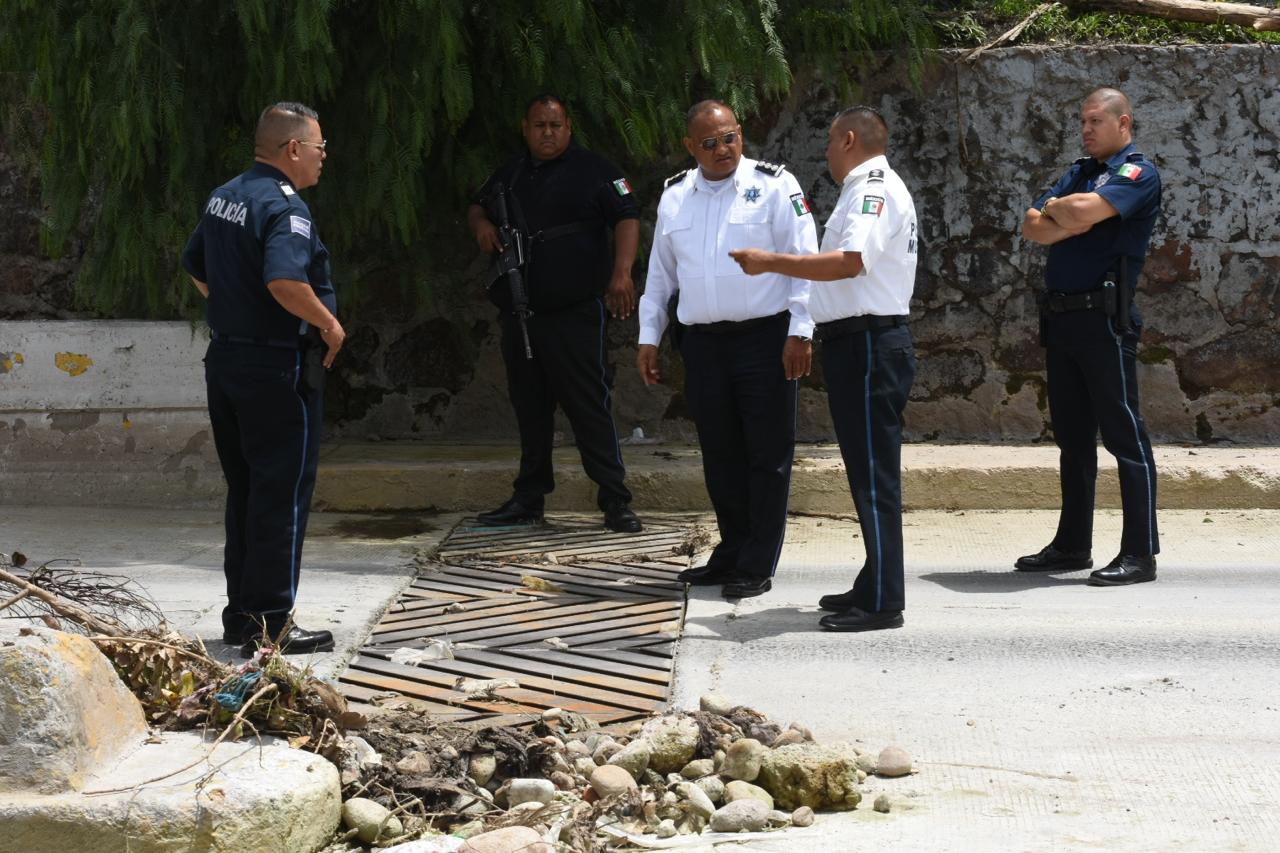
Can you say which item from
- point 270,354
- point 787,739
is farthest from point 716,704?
point 270,354

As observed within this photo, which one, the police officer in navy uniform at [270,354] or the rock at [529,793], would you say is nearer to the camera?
the rock at [529,793]

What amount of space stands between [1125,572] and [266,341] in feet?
10.6

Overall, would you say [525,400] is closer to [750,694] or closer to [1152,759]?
[750,694]

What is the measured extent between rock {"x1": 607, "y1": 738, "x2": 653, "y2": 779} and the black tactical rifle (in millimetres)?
3195

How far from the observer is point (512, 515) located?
6.80 meters

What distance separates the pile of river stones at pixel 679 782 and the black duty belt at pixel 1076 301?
2.52 m

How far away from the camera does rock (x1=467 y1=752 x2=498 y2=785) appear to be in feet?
12.1

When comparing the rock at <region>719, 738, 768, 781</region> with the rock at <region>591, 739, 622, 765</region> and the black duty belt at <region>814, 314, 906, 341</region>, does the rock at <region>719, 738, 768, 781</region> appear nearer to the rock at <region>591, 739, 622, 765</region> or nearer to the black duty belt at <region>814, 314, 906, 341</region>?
the rock at <region>591, 739, 622, 765</region>

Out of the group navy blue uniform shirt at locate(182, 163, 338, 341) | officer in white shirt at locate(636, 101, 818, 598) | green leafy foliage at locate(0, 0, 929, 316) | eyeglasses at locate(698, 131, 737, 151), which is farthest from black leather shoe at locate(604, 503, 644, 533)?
navy blue uniform shirt at locate(182, 163, 338, 341)

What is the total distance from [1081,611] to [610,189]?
2.73 meters

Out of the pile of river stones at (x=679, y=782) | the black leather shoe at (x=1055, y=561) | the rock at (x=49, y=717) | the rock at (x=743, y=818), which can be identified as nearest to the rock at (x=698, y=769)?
the pile of river stones at (x=679, y=782)

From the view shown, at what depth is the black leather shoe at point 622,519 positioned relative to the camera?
6.70 m

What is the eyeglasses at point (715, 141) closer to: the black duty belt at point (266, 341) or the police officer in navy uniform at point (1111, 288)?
the police officer in navy uniform at point (1111, 288)

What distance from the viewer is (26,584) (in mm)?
3766
